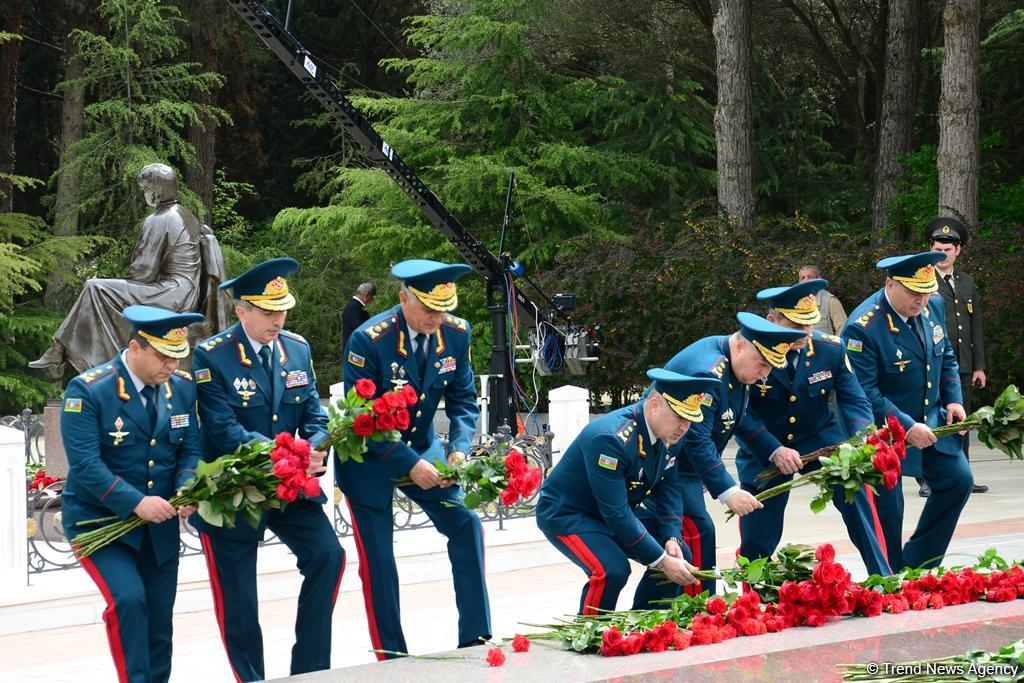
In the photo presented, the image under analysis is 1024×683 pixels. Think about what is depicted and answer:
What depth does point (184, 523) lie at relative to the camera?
10141mm

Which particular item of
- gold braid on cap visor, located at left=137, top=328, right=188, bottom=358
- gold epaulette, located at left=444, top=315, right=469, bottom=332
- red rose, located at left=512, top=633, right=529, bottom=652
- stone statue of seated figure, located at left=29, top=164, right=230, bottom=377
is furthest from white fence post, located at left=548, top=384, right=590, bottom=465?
red rose, located at left=512, top=633, right=529, bottom=652

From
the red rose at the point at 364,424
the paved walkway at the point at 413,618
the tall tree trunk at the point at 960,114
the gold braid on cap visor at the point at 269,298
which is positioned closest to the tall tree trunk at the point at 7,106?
the tall tree trunk at the point at 960,114

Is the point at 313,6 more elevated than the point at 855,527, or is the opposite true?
the point at 313,6

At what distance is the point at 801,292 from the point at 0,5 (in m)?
23.1

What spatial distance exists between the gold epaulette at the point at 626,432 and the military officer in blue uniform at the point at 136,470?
1779 mm

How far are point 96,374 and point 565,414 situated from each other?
726 cm

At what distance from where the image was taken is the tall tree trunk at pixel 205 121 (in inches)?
1115

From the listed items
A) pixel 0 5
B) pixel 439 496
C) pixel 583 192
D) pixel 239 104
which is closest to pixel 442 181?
pixel 583 192

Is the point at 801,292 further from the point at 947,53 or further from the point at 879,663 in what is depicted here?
the point at 947,53

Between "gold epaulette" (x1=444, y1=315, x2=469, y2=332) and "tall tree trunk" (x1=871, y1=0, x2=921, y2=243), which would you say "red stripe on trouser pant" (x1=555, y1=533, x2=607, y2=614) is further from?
"tall tree trunk" (x1=871, y1=0, x2=921, y2=243)

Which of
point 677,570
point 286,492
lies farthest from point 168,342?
point 677,570

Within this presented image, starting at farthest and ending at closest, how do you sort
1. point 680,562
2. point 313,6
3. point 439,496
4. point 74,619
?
1. point 313,6
2. point 74,619
3. point 439,496
4. point 680,562

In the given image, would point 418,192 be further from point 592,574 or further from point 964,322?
point 592,574

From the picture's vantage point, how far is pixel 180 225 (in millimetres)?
10250
